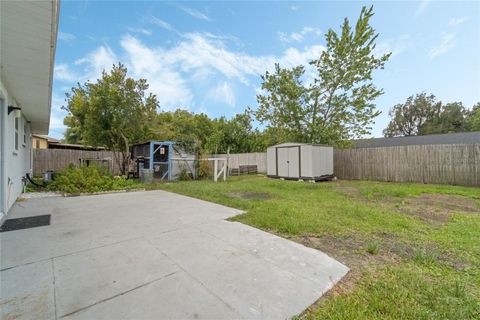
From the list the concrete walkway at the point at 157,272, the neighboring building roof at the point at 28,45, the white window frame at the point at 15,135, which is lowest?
the concrete walkway at the point at 157,272

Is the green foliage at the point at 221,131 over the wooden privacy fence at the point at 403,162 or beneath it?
over

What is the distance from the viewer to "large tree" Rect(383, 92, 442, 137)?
2847 centimetres

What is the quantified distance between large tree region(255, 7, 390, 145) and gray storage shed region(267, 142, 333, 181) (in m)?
2.75

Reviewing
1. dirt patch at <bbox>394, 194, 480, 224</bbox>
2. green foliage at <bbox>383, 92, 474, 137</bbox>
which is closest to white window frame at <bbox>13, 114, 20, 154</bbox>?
dirt patch at <bbox>394, 194, 480, 224</bbox>

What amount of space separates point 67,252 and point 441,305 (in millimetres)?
3707

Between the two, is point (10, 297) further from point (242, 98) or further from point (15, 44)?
point (242, 98)

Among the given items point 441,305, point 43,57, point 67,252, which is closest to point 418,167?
point 441,305

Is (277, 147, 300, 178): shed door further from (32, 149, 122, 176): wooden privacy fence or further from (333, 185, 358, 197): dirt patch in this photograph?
(32, 149, 122, 176): wooden privacy fence

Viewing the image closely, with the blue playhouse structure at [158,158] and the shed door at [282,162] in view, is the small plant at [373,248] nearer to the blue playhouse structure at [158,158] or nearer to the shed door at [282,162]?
the shed door at [282,162]

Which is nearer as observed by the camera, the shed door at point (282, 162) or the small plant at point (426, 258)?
the small plant at point (426, 258)

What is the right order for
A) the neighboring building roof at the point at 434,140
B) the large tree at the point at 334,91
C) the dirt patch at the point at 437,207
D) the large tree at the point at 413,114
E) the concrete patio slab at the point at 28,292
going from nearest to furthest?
the concrete patio slab at the point at 28,292 → the dirt patch at the point at 437,207 → the large tree at the point at 334,91 → the neighboring building roof at the point at 434,140 → the large tree at the point at 413,114

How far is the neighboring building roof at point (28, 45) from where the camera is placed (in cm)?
229

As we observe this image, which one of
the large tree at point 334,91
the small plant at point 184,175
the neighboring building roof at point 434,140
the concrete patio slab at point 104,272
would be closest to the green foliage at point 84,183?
the small plant at point 184,175

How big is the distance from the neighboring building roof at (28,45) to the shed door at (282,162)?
9.77m
